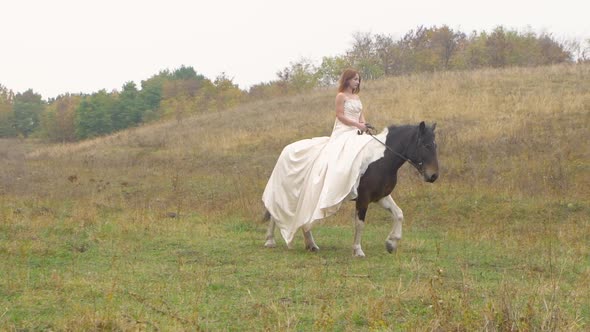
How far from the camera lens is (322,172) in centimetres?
965

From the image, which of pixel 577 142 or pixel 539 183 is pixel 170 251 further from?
pixel 577 142

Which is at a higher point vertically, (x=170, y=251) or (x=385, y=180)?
(x=385, y=180)

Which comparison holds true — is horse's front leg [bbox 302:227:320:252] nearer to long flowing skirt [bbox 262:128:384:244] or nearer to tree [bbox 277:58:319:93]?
long flowing skirt [bbox 262:128:384:244]

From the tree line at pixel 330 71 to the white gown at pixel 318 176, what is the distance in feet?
132

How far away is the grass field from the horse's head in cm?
118

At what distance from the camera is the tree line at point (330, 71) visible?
53.4m

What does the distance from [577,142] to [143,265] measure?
571 inches

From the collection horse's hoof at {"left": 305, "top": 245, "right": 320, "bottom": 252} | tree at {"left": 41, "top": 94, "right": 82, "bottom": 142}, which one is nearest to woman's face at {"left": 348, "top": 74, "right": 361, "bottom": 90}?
horse's hoof at {"left": 305, "top": 245, "right": 320, "bottom": 252}

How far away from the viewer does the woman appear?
30.8 ft

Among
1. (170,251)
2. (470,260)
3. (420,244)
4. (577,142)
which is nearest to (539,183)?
(577,142)

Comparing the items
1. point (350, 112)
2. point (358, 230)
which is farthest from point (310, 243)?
point (350, 112)

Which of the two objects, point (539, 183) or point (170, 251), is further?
point (539, 183)

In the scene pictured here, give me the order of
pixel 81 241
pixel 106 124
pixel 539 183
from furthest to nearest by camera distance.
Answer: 1. pixel 106 124
2. pixel 539 183
3. pixel 81 241

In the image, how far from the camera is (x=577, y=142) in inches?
742
